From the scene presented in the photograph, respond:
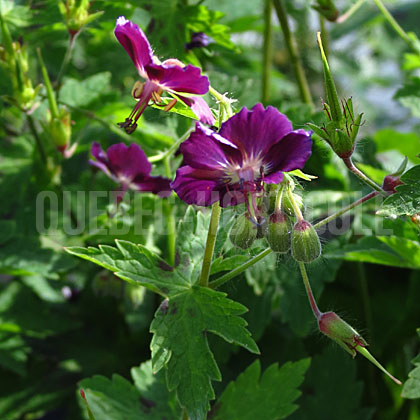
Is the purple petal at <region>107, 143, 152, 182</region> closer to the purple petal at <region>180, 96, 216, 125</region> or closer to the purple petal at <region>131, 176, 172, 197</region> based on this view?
the purple petal at <region>131, 176, 172, 197</region>

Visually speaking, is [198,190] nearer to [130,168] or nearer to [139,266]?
[139,266]

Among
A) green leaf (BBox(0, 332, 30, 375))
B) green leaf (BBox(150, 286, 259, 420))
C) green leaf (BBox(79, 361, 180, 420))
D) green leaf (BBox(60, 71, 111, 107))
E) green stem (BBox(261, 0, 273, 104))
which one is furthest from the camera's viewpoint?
green stem (BBox(261, 0, 273, 104))

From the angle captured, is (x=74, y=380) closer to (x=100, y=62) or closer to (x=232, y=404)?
(x=232, y=404)

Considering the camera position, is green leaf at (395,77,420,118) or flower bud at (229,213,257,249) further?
green leaf at (395,77,420,118)

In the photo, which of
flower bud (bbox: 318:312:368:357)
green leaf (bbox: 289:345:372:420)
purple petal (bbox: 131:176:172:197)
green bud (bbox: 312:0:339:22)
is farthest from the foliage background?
flower bud (bbox: 318:312:368:357)

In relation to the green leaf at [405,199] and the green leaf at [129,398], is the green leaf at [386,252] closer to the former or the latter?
the green leaf at [405,199]

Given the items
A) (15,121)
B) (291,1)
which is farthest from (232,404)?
(291,1)

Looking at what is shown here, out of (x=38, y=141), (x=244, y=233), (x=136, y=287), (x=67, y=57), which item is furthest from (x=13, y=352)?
(x=244, y=233)
